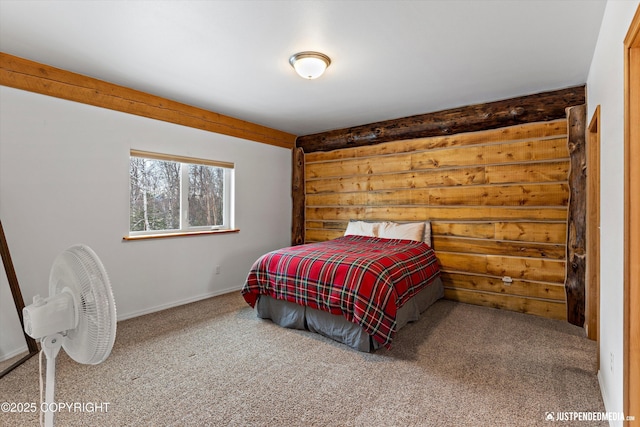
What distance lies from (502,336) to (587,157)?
178 centimetres

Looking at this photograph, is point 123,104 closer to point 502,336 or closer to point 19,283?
point 19,283

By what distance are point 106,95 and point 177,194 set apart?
1.24 meters

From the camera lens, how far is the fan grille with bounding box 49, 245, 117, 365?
3.35 ft

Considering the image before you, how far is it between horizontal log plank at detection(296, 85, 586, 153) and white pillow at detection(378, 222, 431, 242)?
1.18m

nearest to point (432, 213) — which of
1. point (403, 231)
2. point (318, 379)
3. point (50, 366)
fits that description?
point (403, 231)

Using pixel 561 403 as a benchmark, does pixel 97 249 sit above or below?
above

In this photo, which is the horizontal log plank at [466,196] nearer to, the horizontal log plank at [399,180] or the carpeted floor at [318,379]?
the horizontal log plank at [399,180]

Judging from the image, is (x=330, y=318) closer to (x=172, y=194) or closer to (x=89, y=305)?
(x=89, y=305)

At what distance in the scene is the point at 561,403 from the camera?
1.84 m

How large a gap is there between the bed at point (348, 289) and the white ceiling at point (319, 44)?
1.69 metres

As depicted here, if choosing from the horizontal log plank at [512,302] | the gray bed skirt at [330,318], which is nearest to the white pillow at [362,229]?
the gray bed skirt at [330,318]

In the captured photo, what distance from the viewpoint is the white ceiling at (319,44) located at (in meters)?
1.96

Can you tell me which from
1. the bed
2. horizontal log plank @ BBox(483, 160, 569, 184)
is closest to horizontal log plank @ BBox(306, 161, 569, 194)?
horizontal log plank @ BBox(483, 160, 569, 184)

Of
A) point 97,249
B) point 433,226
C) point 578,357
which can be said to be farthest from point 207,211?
point 578,357
